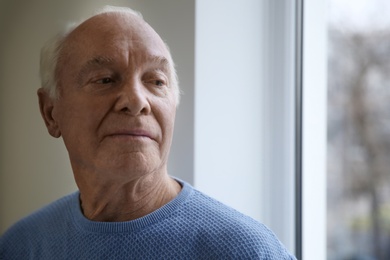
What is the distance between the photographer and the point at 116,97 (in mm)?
1181

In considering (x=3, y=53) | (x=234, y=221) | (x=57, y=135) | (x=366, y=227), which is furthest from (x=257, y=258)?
(x=3, y=53)

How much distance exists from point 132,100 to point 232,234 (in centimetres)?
36

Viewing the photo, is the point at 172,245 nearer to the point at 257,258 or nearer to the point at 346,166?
the point at 257,258

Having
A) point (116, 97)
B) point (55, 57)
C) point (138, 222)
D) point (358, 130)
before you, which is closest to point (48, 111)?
point (55, 57)

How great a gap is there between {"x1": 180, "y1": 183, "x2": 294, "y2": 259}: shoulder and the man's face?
0.50 ft

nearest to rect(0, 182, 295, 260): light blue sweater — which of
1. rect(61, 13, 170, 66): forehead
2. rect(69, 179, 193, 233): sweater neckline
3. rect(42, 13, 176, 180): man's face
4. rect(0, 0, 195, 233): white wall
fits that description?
rect(69, 179, 193, 233): sweater neckline

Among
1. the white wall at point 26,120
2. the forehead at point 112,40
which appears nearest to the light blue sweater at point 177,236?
the forehead at point 112,40

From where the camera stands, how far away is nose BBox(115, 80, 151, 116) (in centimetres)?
116

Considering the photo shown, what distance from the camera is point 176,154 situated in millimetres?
1540

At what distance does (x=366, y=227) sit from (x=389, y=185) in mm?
138

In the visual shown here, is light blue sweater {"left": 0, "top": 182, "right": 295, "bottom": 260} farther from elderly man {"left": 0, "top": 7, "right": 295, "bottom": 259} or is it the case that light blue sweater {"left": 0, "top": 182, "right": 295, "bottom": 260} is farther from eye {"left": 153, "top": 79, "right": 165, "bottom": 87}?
eye {"left": 153, "top": 79, "right": 165, "bottom": 87}

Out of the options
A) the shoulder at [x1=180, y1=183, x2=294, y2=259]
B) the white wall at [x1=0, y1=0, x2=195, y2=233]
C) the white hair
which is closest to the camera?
the shoulder at [x1=180, y1=183, x2=294, y2=259]

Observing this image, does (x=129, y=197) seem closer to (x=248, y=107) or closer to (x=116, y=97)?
(x=116, y=97)

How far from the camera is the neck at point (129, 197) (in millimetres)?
1236
